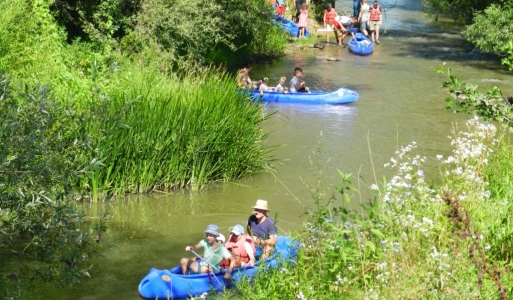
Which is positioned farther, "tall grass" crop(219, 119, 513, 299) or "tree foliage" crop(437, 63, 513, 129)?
"tree foliage" crop(437, 63, 513, 129)

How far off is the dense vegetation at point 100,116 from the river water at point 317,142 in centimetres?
39

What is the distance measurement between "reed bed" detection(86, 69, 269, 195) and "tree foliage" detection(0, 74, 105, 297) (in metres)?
4.90

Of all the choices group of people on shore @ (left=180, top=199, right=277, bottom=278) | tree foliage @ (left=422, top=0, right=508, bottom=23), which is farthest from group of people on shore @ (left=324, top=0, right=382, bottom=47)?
group of people on shore @ (left=180, top=199, right=277, bottom=278)

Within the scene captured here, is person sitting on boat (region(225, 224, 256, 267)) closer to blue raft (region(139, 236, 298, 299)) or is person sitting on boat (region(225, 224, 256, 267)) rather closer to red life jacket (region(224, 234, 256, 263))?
red life jacket (region(224, 234, 256, 263))

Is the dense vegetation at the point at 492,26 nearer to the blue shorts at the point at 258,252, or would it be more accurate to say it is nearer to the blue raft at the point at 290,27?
the blue raft at the point at 290,27

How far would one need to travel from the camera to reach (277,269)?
320 inches

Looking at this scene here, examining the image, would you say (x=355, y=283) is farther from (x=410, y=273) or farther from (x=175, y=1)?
(x=175, y=1)

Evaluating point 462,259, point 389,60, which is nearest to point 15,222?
point 462,259

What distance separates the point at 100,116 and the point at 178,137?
18.3ft

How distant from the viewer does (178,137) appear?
12992 mm

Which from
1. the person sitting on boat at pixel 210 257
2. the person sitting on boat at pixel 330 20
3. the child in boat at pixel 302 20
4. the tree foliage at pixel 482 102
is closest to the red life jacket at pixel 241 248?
the person sitting on boat at pixel 210 257

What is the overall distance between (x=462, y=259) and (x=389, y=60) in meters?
21.1

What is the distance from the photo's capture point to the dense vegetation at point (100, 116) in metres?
6.70

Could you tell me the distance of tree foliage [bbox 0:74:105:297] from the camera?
6.45m
